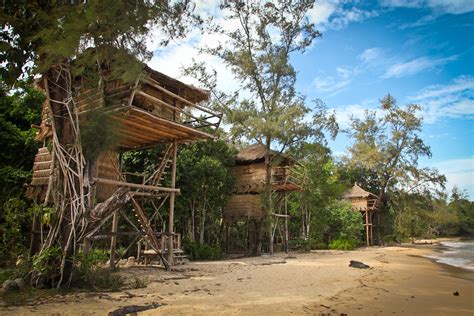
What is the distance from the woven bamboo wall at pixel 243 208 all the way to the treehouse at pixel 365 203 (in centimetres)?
1647

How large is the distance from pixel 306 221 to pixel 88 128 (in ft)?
63.0

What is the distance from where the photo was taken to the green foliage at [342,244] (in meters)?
25.6

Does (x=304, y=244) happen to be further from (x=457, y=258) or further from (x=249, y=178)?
(x=457, y=258)

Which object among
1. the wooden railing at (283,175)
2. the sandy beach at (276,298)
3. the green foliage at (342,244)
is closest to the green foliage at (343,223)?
the green foliage at (342,244)

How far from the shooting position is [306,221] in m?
24.0

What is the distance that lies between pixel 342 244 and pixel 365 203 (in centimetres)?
901

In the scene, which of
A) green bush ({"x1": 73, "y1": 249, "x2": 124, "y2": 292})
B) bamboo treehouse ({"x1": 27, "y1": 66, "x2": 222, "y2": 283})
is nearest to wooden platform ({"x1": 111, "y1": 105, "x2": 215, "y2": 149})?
bamboo treehouse ({"x1": 27, "y1": 66, "x2": 222, "y2": 283})

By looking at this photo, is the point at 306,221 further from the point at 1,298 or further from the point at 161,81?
the point at 1,298

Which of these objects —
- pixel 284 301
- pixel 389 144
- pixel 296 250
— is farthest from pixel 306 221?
pixel 284 301

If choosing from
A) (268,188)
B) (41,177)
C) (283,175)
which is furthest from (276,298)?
(283,175)

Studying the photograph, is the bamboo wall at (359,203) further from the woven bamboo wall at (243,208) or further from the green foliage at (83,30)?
the green foliage at (83,30)

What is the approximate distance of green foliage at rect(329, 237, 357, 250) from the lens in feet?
84.1

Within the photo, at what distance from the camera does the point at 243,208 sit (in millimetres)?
19812

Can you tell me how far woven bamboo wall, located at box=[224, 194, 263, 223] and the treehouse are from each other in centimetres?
1647
